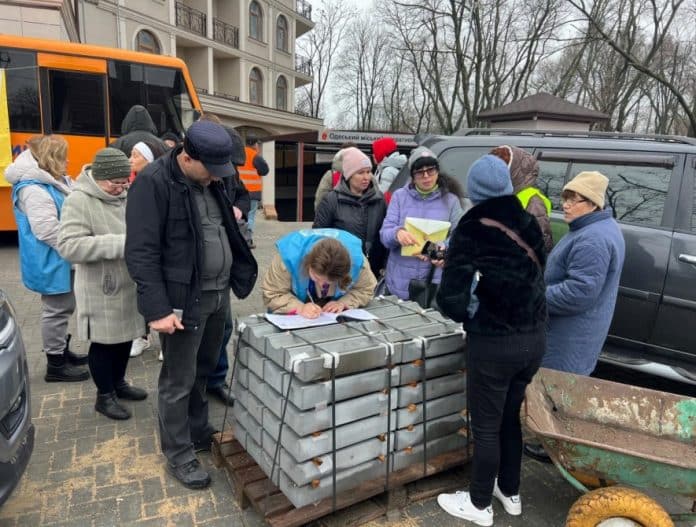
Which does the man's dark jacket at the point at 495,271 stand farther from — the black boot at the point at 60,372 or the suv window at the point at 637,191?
the black boot at the point at 60,372

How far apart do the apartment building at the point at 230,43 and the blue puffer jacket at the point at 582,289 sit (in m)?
12.4

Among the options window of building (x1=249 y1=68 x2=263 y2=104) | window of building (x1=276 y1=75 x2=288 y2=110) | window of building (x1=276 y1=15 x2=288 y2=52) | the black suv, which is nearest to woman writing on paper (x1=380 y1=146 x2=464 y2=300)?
the black suv

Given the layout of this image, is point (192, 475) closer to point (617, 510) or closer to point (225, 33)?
point (617, 510)

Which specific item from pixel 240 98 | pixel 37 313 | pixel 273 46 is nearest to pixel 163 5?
pixel 240 98

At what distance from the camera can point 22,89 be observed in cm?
859

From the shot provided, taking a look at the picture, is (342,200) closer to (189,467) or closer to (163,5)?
(189,467)

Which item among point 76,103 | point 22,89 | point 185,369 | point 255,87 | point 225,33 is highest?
point 225,33

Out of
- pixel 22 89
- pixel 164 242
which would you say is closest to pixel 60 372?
pixel 164 242

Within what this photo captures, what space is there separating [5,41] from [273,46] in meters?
20.4

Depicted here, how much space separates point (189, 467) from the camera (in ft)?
9.13

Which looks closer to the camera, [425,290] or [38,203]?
[38,203]

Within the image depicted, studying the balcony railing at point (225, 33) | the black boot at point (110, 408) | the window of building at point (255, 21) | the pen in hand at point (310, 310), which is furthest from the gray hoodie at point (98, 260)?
the window of building at point (255, 21)

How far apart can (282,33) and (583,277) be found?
29.4 m

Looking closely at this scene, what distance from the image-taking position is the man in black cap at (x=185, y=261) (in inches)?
94.4
